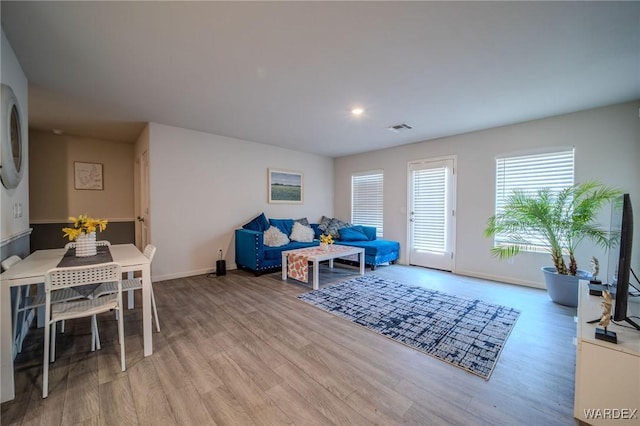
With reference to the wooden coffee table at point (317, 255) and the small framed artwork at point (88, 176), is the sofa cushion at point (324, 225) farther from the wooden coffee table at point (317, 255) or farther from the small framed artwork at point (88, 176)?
the small framed artwork at point (88, 176)

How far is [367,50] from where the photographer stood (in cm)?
205

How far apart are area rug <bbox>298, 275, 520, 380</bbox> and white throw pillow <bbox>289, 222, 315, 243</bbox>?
1549 mm

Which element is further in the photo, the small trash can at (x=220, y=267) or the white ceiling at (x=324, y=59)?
the small trash can at (x=220, y=267)

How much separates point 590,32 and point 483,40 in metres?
0.73

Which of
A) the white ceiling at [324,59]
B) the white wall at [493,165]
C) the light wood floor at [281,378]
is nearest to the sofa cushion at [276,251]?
the light wood floor at [281,378]

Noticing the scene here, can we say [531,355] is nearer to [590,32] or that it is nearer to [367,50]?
[590,32]

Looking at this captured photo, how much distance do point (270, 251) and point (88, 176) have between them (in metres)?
4.10

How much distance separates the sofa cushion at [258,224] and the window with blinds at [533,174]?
13.3 feet

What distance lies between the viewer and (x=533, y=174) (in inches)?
145

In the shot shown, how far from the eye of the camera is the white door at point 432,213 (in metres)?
4.55

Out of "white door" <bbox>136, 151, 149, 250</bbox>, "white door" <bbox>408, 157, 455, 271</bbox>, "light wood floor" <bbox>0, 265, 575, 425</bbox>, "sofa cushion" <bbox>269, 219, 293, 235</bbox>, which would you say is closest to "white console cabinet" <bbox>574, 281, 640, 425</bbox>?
"light wood floor" <bbox>0, 265, 575, 425</bbox>

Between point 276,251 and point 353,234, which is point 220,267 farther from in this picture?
point 353,234

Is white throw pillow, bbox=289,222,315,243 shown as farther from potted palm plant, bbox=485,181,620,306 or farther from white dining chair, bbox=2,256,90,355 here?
white dining chair, bbox=2,256,90,355

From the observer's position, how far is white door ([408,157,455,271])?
455cm
